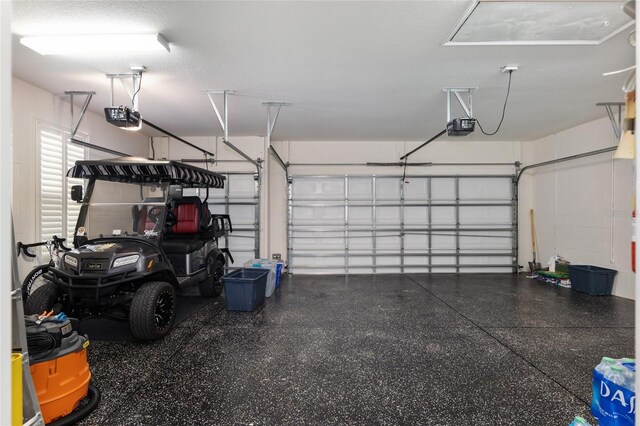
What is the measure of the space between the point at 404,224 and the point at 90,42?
21.3ft

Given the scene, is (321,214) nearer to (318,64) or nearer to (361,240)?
(361,240)

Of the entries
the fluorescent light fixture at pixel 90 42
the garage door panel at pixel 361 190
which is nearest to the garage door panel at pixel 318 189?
the garage door panel at pixel 361 190

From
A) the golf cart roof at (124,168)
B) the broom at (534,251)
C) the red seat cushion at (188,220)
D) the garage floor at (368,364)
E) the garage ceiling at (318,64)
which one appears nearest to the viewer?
the garage floor at (368,364)

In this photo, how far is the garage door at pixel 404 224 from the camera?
733 cm

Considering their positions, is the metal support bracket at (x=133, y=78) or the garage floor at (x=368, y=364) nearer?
the garage floor at (x=368, y=364)

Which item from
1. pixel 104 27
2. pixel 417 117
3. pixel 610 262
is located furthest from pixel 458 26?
pixel 610 262

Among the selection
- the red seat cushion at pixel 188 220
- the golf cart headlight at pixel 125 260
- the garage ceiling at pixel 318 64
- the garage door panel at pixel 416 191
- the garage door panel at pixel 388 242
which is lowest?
the garage door panel at pixel 388 242

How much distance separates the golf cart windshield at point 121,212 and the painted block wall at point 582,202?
7414 mm

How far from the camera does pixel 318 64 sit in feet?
11.3

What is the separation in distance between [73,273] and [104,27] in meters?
2.43

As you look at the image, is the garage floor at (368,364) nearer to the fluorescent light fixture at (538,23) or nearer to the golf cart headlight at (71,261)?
the golf cart headlight at (71,261)

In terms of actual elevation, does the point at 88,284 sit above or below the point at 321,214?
below

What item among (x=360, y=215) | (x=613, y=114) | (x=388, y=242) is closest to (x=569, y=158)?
(x=613, y=114)

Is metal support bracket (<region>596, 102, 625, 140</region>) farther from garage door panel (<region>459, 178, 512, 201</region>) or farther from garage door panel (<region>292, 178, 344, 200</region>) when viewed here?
garage door panel (<region>292, 178, 344, 200</region>)
